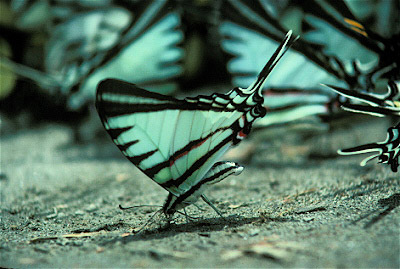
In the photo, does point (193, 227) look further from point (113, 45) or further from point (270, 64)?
point (113, 45)

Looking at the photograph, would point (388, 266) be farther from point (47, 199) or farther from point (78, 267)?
point (47, 199)

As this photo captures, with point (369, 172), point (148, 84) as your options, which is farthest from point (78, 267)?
point (148, 84)

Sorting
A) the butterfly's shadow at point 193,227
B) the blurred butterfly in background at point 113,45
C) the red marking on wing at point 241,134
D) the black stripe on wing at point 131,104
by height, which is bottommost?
the butterfly's shadow at point 193,227

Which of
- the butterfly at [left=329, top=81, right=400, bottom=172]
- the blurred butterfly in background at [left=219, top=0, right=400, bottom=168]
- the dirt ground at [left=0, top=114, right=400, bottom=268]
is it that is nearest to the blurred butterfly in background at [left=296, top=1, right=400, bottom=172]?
the blurred butterfly in background at [left=219, top=0, right=400, bottom=168]

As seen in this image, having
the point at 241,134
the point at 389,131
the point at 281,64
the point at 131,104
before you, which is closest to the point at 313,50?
the point at 281,64

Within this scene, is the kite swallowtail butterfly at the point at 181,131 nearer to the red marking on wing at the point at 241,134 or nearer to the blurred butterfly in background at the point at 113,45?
the red marking on wing at the point at 241,134

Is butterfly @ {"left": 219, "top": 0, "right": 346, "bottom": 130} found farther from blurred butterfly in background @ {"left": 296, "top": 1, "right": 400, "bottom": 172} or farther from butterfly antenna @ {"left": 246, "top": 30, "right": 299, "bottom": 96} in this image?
butterfly antenna @ {"left": 246, "top": 30, "right": 299, "bottom": 96}

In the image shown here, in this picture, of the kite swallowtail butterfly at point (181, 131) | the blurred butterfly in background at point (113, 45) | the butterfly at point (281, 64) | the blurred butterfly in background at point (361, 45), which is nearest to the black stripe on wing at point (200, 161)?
the kite swallowtail butterfly at point (181, 131)
